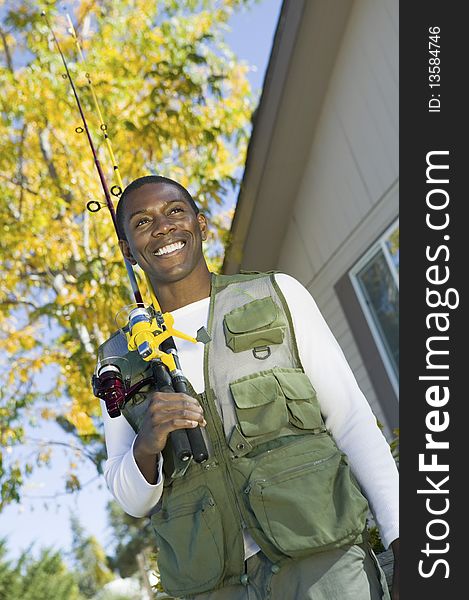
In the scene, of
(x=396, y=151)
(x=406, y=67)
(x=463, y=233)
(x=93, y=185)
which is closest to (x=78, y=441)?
(x=93, y=185)

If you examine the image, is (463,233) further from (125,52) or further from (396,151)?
(125,52)

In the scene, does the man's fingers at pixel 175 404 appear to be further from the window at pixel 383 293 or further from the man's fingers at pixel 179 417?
the window at pixel 383 293

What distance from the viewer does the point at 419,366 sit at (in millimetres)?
2625

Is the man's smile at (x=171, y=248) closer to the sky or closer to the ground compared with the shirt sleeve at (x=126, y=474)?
closer to the sky

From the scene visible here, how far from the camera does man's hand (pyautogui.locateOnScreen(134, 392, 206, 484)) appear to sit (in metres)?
2.34

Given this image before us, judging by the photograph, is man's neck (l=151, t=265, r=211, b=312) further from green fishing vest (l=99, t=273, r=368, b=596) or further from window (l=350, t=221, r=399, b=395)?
window (l=350, t=221, r=399, b=395)

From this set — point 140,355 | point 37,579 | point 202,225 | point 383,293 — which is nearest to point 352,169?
point 383,293

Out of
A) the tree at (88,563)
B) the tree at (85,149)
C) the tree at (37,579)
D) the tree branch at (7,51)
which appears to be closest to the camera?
the tree at (85,149)

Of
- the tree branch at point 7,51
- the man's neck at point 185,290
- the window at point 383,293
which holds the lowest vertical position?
the man's neck at point 185,290

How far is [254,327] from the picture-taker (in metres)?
2.60

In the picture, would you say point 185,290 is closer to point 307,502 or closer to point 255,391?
point 255,391

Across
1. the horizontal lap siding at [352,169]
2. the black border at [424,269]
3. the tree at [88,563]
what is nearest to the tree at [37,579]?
the tree at [88,563]

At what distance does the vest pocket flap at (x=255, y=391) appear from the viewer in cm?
247

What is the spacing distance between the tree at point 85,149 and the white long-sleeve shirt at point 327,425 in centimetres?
606
